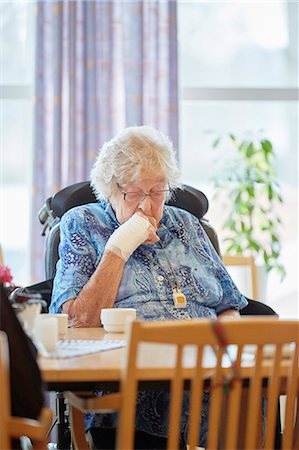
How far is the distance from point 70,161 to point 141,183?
5.18 feet

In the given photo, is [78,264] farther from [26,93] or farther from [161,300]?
[26,93]

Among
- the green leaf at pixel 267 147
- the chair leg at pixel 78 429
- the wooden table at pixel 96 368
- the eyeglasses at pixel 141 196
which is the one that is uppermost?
the green leaf at pixel 267 147

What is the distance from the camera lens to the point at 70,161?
4172 millimetres

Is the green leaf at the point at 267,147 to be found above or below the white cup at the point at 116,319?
above

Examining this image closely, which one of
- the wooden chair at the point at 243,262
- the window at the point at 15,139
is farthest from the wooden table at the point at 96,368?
the window at the point at 15,139

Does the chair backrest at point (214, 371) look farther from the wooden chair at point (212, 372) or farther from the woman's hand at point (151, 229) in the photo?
the woman's hand at point (151, 229)

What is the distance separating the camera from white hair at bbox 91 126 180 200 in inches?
105

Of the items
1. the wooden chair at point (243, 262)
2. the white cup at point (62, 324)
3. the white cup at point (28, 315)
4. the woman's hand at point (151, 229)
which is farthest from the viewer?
the wooden chair at point (243, 262)

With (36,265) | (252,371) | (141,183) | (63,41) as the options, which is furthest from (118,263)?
(63,41)

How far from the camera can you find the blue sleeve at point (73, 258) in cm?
246

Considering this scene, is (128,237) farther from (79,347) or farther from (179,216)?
(79,347)

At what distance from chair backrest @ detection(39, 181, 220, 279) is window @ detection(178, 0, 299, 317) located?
57.9 inches

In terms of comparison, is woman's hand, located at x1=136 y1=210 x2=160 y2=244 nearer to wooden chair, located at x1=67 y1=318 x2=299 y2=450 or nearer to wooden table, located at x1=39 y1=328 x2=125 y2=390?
wooden table, located at x1=39 y1=328 x2=125 y2=390

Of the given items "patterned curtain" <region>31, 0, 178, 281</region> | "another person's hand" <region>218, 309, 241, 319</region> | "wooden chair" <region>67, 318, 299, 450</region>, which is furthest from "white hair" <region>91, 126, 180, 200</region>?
"patterned curtain" <region>31, 0, 178, 281</region>
